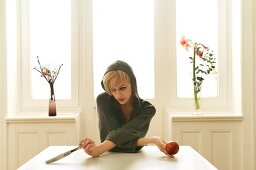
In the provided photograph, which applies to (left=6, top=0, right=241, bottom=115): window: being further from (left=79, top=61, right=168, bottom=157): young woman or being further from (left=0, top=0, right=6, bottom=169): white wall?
(left=79, top=61, right=168, bottom=157): young woman

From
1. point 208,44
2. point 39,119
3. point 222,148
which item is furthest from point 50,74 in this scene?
point 222,148

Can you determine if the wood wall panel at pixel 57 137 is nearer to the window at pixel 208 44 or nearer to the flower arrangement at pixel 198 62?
the window at pixel 208 44

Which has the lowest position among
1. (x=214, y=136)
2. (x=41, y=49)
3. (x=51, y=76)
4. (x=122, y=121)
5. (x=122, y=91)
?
(x=214, y=136)

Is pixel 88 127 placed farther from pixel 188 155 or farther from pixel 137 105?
pixel 188 155

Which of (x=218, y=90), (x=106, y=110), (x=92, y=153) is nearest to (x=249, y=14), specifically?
(x=218, y=90)

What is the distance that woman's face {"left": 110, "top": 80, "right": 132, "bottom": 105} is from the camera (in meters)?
1.78

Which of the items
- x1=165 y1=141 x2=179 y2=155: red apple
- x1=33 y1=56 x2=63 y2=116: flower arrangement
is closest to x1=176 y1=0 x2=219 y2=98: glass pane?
x1=33 y1=56 x2=63 y2=116: flower arrangement

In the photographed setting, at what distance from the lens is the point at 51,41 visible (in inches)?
135

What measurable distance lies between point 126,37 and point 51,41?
2.45ft

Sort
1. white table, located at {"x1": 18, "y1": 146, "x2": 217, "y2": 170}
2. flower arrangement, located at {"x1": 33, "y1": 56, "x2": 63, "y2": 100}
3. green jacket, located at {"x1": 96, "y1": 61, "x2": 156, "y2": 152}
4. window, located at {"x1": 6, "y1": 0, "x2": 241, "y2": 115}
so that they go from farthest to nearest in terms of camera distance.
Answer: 1. window, located at {"x1": 6, "y1": 0, "x2": 241, "y2": 115}
2. flower arrangement, located at {"x1": 33, "y1": 56, "x2": 63, "y2": 100}
3. green jacket, located at {"x1": 96, "y1": 61, "x2": 156, "y2": 152}
4. white table, located at {"x1": 18, "y1": 146, "x2": 217, "y2": 170}

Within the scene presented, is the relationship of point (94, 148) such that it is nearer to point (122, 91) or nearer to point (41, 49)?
point (122, 91)

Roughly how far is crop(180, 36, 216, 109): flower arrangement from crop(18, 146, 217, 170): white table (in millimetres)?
1550

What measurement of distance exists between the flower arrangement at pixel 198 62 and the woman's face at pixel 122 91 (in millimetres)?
1521

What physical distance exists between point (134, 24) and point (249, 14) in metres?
1.07
